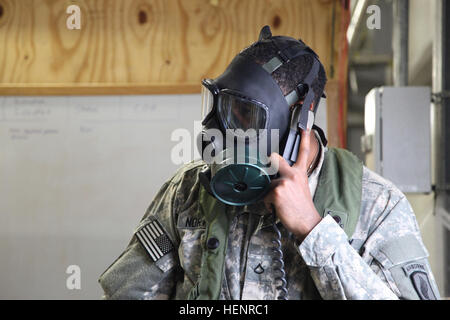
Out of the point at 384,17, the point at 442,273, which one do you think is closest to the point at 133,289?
the point at 442,273

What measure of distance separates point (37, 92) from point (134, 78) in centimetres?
55

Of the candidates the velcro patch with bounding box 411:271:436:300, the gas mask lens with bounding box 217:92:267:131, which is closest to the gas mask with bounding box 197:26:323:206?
the gas mask lens with bounding box 217:92:267:131

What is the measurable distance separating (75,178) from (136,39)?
0.85 metres

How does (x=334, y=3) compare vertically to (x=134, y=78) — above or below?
above

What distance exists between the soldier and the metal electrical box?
947 mm

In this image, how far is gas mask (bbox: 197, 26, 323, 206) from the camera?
101 cm

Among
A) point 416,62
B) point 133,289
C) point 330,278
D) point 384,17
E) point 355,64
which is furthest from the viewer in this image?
point 355,64

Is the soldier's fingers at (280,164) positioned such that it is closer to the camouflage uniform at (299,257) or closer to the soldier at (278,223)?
the soldier at (278,223)

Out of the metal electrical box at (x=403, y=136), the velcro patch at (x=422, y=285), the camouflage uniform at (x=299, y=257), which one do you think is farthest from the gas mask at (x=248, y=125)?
the metal electrical box at (x=403, y=136)

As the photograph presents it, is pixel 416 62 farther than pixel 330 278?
Yes

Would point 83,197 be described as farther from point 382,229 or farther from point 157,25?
point 382,229

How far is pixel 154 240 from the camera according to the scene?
3.87 feet

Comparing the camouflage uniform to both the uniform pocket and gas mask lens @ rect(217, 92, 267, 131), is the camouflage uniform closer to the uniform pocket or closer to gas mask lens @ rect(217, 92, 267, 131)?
→ the uniform pocket

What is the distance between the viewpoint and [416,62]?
2.73m
